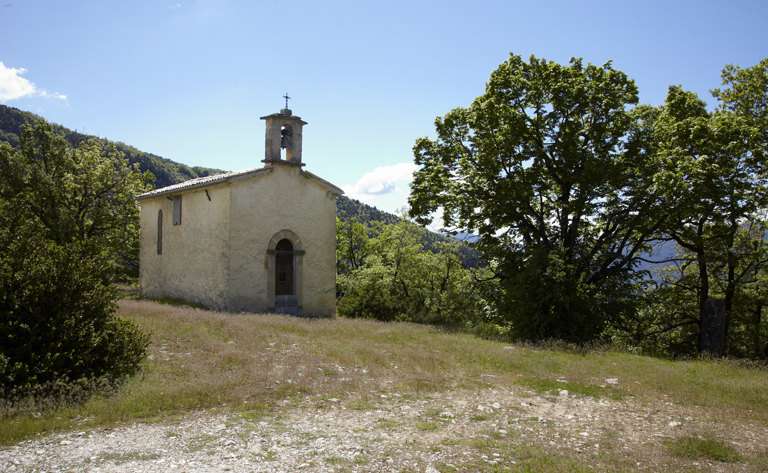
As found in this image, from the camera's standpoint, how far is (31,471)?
4219 mm

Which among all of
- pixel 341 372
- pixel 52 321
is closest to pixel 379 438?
pixel 341 372

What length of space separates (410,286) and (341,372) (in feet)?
53.7

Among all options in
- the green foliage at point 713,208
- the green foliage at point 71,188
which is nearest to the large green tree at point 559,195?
the green foliage at point 713,208

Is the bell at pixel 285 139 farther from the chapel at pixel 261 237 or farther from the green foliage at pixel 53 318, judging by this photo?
the green foliage at pixel 53 318

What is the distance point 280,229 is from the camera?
16.9 meters

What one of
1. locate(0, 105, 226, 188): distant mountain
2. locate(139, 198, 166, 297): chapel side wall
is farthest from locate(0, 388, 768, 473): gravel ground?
locate(0, 105, 226, 188): distant mountain

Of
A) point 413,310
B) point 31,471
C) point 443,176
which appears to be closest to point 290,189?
point 443,176

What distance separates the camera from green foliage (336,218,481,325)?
20.2 metres

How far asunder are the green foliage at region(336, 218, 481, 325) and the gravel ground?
10.7 meters

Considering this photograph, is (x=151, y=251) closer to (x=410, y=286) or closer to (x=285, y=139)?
(x=285, y=139)

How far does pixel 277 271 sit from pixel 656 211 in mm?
12935

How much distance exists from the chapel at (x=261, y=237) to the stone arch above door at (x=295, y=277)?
4cm

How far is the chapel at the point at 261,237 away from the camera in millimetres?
15930

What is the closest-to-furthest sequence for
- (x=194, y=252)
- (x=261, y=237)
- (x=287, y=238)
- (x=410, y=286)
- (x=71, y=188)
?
(x=261, y=237)
(x=287, y=238)
(x=194, y=252)
(x=71, y=188)
(x=410, y=286)
